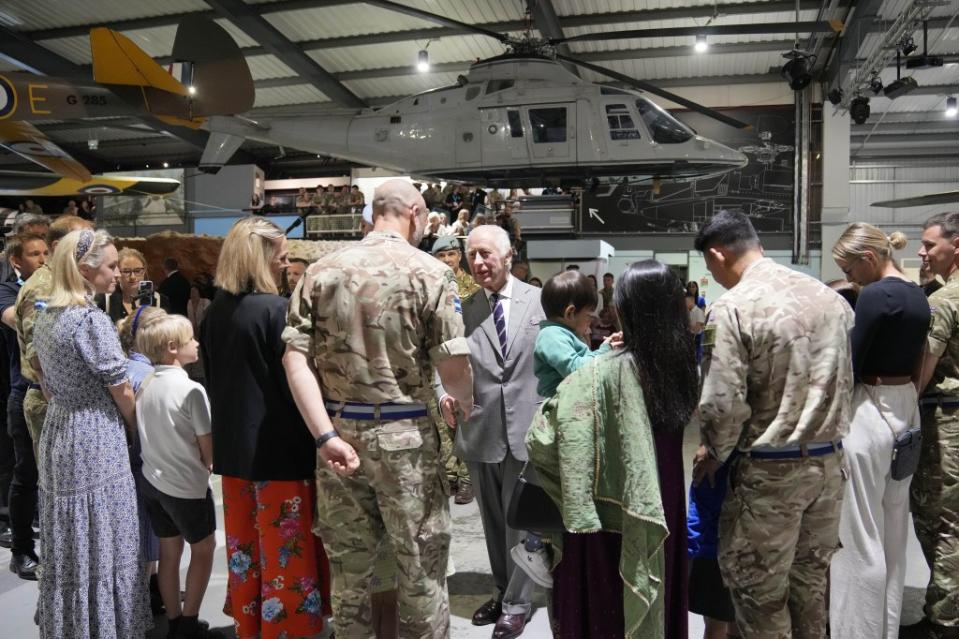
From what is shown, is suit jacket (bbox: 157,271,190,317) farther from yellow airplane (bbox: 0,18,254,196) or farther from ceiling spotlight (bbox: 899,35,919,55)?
ceiling spotlight (bbox: 899,35,919,55)

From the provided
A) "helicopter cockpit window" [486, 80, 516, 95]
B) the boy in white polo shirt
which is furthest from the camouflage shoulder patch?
"helicopter cockpit window" [486, 80, 516, 95]

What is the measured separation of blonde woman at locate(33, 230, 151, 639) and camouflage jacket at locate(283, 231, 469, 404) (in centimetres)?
80

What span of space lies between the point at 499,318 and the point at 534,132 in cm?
495

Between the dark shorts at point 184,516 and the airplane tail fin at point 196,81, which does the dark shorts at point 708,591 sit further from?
the airplane tail fin at point 196,81

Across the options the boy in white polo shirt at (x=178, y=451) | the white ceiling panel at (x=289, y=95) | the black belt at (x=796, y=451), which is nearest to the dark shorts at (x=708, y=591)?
the black belt at (x=796, y=451)

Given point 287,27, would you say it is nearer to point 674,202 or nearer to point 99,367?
point 674,202

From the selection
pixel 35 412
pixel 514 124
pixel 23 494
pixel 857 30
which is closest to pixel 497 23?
pixel 514 124

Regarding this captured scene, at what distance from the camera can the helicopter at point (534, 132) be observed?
283 inches

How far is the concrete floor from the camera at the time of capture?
8.55 ft

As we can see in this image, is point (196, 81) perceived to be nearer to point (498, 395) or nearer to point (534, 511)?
point (498, 395)

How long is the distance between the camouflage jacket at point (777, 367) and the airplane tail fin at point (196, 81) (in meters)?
7.07

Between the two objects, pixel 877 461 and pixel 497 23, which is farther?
pixel 497 23

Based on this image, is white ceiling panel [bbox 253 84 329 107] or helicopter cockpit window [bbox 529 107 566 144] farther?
white ceiling panel [bbox 253 84 329 107]

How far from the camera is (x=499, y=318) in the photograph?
278 centimetres
